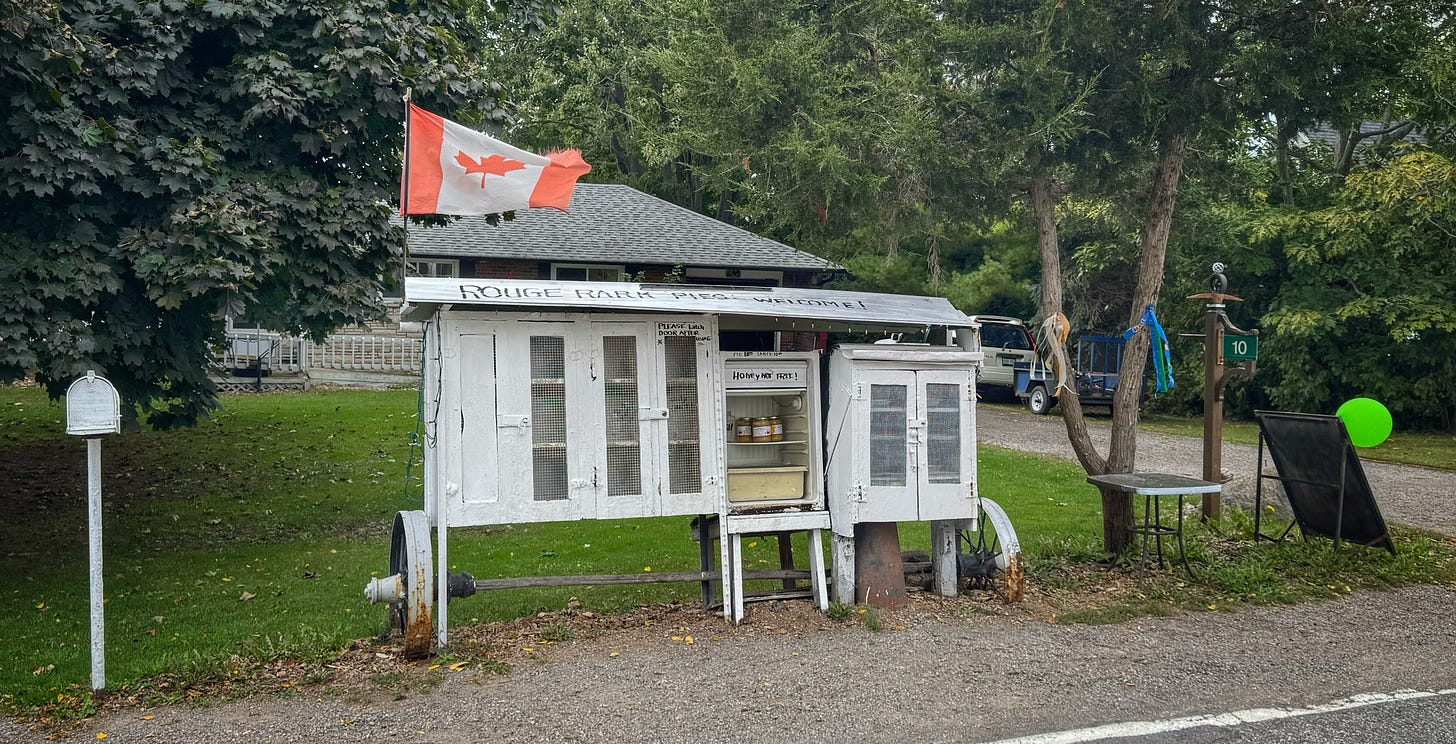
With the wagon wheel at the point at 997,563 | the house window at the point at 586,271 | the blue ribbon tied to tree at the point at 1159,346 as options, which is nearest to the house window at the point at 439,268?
the house window at the point at 586,271

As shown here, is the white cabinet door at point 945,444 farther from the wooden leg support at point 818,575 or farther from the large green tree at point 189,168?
the large green tree at point 189,168

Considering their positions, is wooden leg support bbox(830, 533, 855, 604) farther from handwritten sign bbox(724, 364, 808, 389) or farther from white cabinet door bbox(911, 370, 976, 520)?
handwritten sign bbox(724, 364, 808, 389)

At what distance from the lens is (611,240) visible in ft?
72.3

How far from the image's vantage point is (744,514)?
7.49 m

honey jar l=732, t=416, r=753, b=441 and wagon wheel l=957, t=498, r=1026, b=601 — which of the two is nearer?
wagon wheel l=957, t=498, r=1026, b=601

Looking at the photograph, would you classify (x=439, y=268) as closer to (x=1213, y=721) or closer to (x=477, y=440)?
(x=477, y=440)

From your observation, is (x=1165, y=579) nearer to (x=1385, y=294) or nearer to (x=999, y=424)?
(x=999, y=424)

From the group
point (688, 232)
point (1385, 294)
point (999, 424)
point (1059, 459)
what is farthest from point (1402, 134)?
point (688, 232)

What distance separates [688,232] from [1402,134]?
1429 centimetres

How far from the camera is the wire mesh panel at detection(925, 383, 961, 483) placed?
7.63 metres

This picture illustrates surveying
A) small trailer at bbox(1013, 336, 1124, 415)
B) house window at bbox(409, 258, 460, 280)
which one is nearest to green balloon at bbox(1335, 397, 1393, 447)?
small trailer at bbox(1013, 336, 1124, 415)

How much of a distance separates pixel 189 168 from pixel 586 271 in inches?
585

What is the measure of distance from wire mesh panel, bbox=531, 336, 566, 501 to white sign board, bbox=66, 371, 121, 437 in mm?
2291

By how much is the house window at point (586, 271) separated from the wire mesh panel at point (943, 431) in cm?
1496
